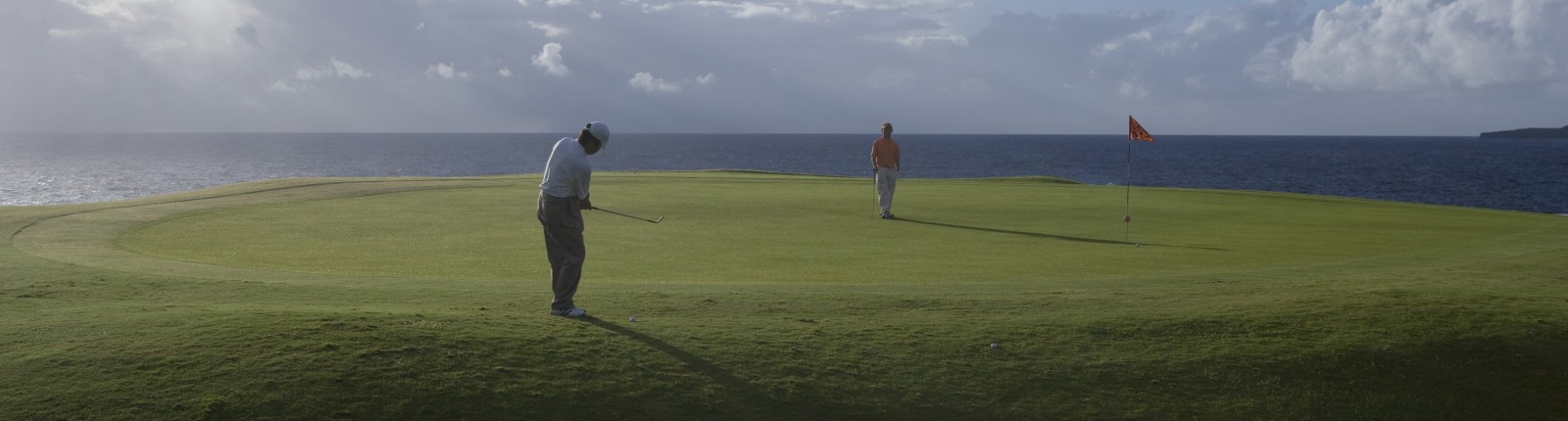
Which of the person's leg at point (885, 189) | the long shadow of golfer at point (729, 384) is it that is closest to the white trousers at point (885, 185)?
the person's leg at point (885, 189)

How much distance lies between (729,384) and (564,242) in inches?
85.3

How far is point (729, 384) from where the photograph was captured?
24.9ft

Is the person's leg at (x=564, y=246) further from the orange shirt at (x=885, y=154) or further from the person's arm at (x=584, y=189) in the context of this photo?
the orange shirt at (x=885, y=154)

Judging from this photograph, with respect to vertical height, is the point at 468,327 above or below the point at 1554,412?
above

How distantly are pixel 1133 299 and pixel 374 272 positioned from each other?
8113 mm

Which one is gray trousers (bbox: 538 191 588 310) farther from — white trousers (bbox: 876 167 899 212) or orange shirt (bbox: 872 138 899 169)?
orange shirt (bbox: 872 138 899 169)

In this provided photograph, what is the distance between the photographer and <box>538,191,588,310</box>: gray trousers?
8.79m

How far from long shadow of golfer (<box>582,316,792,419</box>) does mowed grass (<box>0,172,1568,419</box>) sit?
20 millimetres

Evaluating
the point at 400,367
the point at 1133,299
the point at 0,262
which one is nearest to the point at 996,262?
the point at 1133,299

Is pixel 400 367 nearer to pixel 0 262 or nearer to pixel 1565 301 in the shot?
pixel 0 262

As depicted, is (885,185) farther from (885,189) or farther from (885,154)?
(885,154)

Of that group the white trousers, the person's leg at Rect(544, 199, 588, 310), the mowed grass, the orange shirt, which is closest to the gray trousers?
the person's leg at Rect(544, 199, 588, 310)

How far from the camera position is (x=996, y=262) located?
554 inches

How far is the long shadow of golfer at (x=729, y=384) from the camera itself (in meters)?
7.36
